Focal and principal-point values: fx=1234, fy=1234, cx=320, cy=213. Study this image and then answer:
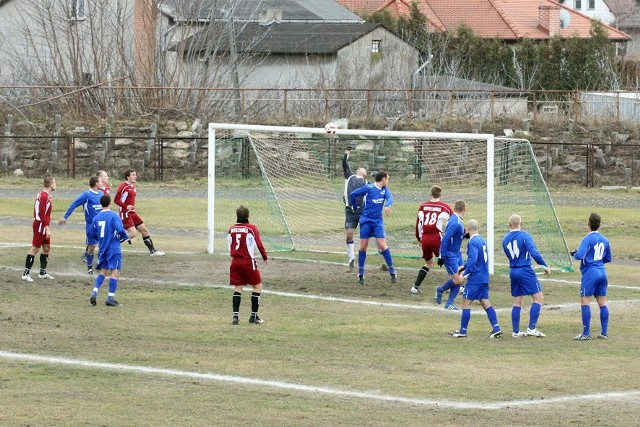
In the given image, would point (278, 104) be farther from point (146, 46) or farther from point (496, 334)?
point (496, 334)

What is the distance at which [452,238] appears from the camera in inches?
765

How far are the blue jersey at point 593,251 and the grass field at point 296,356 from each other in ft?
3.50

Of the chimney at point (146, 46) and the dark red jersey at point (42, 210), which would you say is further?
the chimney at point (146, 46)

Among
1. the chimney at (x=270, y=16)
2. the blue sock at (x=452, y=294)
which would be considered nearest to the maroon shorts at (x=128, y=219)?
the blue sock at (x=452, y=294)

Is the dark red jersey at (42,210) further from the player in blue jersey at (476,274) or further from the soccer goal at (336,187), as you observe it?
the player in blue jersey at (476,274)

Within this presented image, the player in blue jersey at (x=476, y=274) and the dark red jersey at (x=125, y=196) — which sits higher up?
the dark red jersey at (x=125, y=196)

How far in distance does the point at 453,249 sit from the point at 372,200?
2803 millimetres

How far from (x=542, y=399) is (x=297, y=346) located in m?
4.03

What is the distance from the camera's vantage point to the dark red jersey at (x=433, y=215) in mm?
20906

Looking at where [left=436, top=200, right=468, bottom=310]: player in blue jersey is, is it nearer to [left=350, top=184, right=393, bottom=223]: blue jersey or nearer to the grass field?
the grass field

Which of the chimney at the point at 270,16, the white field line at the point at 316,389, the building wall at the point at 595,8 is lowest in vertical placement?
the white field line at the point at 316,389

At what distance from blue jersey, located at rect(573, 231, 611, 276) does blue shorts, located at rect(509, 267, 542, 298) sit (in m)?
0.67

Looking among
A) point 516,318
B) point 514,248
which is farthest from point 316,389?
point 514,248

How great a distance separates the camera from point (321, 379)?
45.7 ft
